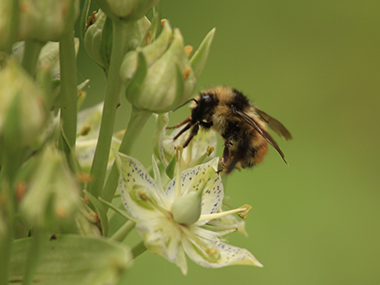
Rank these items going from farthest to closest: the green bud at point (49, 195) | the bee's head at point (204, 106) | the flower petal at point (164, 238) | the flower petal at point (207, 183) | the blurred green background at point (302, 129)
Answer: the blurred green background at point (302, 129) < the bee's head at point (204, 106) < the flower petal at point (207, 183) < the flower petal at point (164, 238) < the green bud at point (49, 195)

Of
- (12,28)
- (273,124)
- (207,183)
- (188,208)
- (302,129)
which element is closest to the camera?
(12,28)

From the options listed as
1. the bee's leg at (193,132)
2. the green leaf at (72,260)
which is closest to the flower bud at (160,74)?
the green leaf at (72,260)

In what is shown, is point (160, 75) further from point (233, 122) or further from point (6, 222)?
point (233, 122)

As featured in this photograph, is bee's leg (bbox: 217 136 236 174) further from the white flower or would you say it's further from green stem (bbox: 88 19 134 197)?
green stem (bbox: 88 19 134 197)

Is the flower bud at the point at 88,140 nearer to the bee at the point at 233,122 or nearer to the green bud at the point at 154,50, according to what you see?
the bee at the point at 233,122

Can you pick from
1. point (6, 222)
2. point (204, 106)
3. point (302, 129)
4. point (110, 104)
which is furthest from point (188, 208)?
point (302, 129)

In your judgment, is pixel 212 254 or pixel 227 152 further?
pixel 227 152
